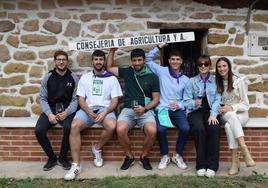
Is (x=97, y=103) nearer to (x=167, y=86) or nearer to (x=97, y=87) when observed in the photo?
(x=97, y=87)

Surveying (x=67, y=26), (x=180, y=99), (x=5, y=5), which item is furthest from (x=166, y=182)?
(x=5, y=5)

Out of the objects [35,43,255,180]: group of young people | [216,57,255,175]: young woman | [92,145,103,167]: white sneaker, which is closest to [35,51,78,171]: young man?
[35,43,255,180]: group of young people

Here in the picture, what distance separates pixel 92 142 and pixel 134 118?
2.29 feet

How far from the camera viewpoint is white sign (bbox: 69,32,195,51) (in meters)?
5.08

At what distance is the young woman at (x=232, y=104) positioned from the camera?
4.58 metres

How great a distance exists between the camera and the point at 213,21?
537 cm

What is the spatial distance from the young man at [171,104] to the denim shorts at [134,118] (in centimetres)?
13

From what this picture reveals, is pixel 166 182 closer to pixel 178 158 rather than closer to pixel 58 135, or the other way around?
pixel 178 158

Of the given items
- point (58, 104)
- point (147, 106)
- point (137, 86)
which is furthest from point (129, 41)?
point (58, 104)

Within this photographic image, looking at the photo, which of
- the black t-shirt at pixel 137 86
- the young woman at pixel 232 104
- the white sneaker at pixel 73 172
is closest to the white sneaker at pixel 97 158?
the white sneaker at pixel 73 172

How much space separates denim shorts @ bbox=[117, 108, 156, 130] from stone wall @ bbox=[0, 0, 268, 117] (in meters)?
0.93

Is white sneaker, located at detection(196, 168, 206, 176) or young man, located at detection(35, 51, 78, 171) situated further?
young man, located at detection(35, 51, 78, 171)

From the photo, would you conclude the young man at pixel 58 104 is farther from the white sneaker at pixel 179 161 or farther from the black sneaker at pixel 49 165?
the white sneaker at pixel 179 161

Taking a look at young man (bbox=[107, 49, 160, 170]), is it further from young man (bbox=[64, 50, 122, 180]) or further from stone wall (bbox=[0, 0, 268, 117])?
stone wall (bbox=[0, 0, 268, 117])
